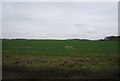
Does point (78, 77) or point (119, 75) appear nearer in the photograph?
point (78, 77)

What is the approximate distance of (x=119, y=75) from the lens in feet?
25.6

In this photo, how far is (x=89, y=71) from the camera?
8.29 m

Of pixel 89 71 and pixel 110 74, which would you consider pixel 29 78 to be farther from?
pixel 110 74

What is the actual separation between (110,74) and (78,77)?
185 centimetres

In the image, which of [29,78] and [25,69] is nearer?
[29,78]

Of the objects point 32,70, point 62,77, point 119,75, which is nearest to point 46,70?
point 32,70

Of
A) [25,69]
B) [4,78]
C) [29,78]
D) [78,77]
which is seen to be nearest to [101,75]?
[78,77]

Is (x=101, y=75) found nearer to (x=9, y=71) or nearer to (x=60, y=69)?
(x=60, y=69)

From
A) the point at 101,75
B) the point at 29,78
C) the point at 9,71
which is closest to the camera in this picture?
the point at 29,78

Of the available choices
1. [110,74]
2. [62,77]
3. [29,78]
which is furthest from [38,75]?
[110,74]

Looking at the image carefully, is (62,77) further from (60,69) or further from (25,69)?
(25,69)

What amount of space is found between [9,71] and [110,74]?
5.48 metres

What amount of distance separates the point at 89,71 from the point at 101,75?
793 mm

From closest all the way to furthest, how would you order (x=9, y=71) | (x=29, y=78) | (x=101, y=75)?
(x=29, y=78)
(x=101, y=75)
(x=9, y=71)
